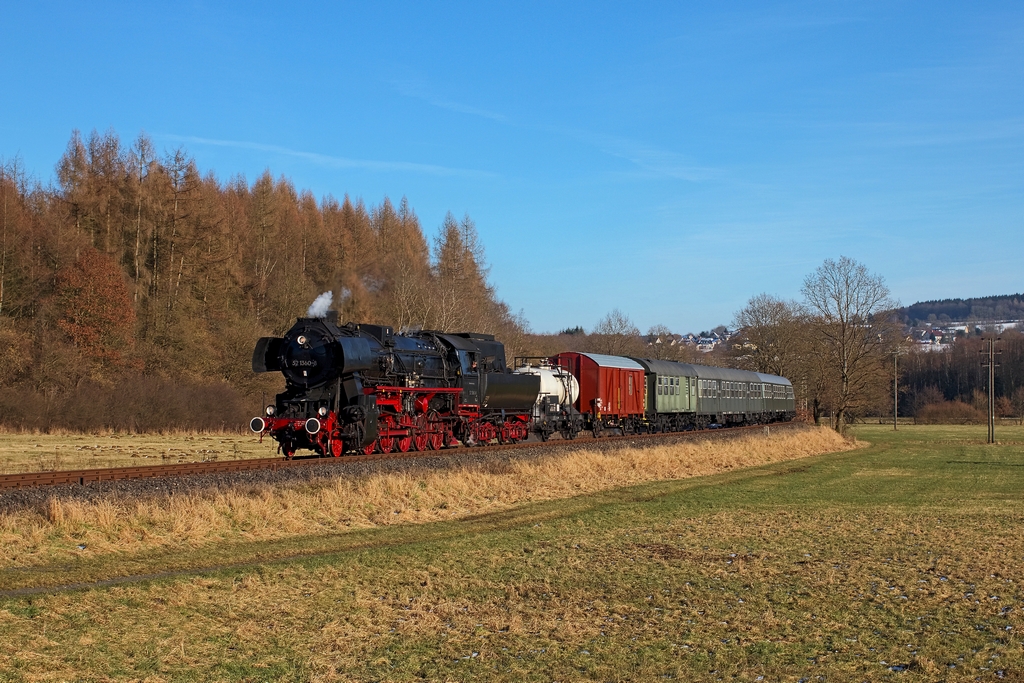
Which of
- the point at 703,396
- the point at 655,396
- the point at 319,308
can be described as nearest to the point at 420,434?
the point at 319,308

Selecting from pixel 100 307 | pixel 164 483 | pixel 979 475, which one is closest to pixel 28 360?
pixel 100 307

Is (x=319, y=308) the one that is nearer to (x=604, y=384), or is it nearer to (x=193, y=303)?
(x=604, y=384)

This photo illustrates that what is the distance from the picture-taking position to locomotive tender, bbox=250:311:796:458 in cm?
2617

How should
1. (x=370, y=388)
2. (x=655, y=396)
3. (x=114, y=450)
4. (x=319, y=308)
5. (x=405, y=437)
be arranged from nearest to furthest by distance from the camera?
(x=370, y=388), (x=319, y=308), (x=405, y=437), (x=114, y=450), (x=655, y=396)

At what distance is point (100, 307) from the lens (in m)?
51.2

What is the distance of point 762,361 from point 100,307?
197 feet

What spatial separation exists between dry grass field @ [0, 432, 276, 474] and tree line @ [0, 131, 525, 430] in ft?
9.08

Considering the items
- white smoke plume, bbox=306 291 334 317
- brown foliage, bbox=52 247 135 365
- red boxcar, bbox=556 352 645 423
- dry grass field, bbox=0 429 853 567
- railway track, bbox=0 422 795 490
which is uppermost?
brown foliage, bbox=52 247 135 365

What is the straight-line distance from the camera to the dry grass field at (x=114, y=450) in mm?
28469

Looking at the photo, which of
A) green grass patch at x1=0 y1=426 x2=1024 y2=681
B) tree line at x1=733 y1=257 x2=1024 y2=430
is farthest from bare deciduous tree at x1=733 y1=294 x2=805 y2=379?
green grass patch at x1=0 y1=426 x2=1024 y2=681

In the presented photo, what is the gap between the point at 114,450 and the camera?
35.6 metres

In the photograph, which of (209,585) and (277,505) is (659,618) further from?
(277,505)

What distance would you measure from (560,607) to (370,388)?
15460 millimetres

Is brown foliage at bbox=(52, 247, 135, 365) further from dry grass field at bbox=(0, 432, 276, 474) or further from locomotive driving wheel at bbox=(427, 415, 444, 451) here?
locomotive driving wheel at bbox=(427, 415, 444, 451)
